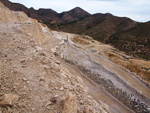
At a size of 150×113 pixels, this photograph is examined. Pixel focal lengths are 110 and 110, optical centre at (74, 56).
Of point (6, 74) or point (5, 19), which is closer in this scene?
point (6, 74)

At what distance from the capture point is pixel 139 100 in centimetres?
919

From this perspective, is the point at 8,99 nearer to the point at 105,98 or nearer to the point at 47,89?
the point at 47,89

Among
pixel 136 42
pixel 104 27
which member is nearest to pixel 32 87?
pixel 136 42

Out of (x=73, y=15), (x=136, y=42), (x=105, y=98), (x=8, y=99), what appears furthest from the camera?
(x=73, y=15)

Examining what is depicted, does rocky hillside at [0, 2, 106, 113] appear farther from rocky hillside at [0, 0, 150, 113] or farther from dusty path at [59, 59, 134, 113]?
dusty path at [59, 59, 134, 113]

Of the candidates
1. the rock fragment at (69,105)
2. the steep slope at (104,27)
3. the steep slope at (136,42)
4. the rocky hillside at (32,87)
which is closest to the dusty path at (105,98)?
the rocky hillside at (32,87)

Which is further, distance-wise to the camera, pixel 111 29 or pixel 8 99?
pixel 111 29

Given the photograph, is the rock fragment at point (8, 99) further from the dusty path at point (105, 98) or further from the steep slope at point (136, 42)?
the steep slope at point (136, 42)

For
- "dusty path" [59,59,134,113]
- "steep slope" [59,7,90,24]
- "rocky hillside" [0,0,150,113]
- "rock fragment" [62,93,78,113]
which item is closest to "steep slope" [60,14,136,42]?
"steep slope" [59,7,90,24]

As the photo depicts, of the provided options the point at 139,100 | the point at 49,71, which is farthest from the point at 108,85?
the point at 49,71

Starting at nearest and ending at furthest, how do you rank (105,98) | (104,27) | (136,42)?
(105,98) → (136,42) → (104,27)

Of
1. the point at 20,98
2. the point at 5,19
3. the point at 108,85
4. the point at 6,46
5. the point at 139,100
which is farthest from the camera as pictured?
the point at 5,19

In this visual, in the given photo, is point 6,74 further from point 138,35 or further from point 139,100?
point 138,35

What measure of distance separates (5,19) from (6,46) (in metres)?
13.4
